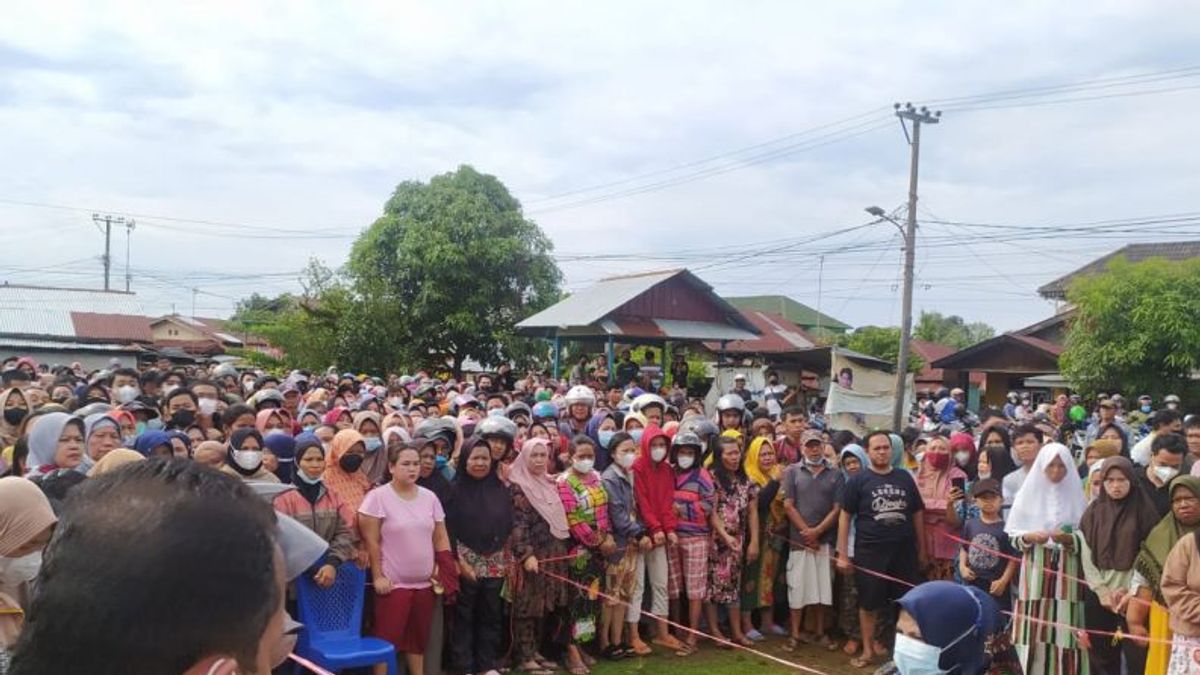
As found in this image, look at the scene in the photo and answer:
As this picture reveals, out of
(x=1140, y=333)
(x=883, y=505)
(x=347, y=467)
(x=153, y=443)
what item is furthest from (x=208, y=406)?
(x=1140, y=333)

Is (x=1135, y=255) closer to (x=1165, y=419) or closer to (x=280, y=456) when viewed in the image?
(x=1165, y=419)

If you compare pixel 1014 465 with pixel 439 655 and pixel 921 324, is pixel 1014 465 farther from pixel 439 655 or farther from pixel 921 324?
pixel 921 324

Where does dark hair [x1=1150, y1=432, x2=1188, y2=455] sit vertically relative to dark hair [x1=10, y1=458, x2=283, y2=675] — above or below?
below

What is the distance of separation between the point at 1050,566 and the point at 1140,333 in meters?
Result: 18.2

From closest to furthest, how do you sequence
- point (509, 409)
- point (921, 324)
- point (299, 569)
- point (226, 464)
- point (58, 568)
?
point (58, 568) → point (299, 569) → point (226, 464) → point (509, 409) → point (921, 324)

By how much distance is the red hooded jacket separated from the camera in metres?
7.52

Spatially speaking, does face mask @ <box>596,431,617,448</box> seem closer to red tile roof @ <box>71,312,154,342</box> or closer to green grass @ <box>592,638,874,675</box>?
green grass @ <box>592,638,874,675</box>

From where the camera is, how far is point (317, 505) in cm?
602

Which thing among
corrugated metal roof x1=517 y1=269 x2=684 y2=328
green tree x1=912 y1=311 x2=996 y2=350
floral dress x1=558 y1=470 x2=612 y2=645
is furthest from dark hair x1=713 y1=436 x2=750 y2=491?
green tree x1=912 y1=311 x2=996 y2=350

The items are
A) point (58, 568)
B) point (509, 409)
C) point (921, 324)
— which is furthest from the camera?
point (921, 324)

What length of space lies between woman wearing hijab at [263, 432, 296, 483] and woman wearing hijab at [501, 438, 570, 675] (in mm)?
1585

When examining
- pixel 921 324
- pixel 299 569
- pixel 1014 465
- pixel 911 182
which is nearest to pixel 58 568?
pixel 299 569

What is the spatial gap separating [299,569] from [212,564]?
55 cm

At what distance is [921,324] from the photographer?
62188 millimetres
